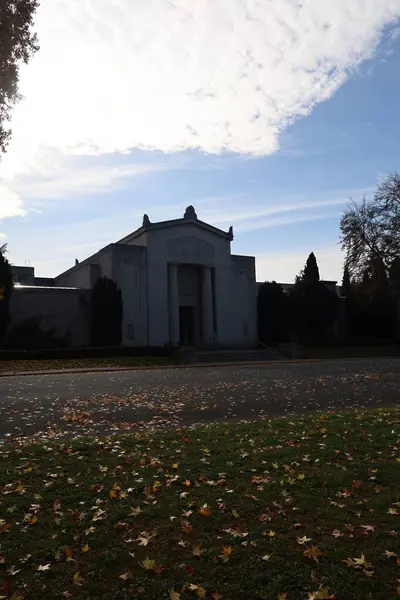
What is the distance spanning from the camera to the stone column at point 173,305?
42.8 metres

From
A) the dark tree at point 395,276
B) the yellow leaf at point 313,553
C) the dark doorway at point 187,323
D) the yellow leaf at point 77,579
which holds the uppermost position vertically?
the dark tree at point 395,276

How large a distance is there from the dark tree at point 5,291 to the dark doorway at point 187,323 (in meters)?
15.6

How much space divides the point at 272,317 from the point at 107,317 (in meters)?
16.0

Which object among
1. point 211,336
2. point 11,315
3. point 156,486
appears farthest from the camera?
point 211,336

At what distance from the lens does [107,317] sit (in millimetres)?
39031

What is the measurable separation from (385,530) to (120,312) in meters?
36.2

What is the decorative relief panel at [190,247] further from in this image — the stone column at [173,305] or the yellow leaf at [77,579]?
the yellow leaf at [77,579]

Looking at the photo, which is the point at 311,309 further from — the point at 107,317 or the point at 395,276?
the point at 107,317

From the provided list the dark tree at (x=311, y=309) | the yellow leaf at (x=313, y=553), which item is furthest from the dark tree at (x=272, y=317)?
the yellow leaf at (x=313, y=553)

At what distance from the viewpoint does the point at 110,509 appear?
4.85 m

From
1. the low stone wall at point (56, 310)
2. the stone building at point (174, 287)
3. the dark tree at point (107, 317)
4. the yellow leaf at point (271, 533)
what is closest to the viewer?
the yellow leaf at point (271, 533)

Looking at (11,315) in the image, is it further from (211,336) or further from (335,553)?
(335,553)

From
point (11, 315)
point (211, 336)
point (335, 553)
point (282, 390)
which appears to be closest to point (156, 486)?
point (335, 553)

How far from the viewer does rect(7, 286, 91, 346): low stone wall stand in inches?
1459
